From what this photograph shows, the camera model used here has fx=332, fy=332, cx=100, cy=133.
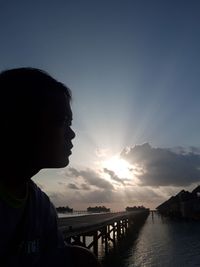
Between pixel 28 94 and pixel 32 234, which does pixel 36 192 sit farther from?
pixel 28 94

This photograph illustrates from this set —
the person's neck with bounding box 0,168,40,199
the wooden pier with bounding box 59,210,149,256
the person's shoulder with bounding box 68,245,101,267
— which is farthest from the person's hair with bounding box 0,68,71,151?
the wooden pier with bounding box 59,210,149,256

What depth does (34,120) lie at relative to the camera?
5.11 ft

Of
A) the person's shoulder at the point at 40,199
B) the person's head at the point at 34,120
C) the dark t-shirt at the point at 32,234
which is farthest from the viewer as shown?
the person's shoulder at the point at 40,199

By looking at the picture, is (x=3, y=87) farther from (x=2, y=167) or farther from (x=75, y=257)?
(x=75, y=257)

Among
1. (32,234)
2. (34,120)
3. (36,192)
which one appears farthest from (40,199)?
(34,120)

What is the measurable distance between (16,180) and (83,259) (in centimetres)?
51

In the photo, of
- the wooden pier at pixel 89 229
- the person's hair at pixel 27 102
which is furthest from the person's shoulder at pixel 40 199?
the wooden pier at pixel 89 229

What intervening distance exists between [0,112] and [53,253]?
0.75m

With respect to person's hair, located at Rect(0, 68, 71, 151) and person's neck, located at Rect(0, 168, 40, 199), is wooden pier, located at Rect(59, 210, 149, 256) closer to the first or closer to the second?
person's neck, located at Rect(0, 168, 40, 199)

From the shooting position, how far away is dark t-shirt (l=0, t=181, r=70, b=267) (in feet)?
4.68

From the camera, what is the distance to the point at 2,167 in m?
1.52

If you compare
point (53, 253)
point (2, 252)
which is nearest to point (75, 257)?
point (53, 253)

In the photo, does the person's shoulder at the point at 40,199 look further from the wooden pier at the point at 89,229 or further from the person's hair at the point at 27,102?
the wooden pier at the point at 89,229

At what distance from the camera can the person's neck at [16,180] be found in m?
1.52
